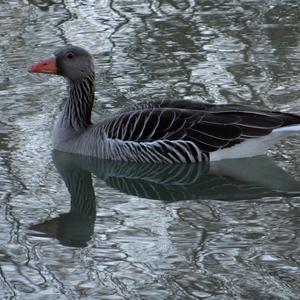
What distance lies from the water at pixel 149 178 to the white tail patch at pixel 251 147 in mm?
87

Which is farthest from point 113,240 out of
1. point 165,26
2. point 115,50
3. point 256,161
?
point 165,26

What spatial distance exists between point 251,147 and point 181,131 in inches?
24.5

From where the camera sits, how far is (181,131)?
32.1 ft

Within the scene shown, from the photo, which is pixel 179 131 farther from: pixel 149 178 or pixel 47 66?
pixel 47 66

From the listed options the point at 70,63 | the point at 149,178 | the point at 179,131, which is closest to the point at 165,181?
the point at 149,178

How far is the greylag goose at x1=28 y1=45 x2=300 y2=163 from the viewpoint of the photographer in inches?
379

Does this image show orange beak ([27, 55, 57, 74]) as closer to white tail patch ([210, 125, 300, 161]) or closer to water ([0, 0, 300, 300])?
water ([0, 0, 300, 300])

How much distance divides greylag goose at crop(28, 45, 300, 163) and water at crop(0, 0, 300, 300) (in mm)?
120

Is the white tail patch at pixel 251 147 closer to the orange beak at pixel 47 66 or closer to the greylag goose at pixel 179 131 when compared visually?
the greylag goose at pixel 179 131

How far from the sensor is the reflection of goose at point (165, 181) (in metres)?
8.76

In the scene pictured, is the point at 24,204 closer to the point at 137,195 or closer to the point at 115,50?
the point at 137,195

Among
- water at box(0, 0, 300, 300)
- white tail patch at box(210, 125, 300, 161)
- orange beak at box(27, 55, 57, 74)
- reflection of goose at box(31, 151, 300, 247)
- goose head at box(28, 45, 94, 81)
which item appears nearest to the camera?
water at box(0, 0, 300, 300)

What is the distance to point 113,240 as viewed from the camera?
793 cm

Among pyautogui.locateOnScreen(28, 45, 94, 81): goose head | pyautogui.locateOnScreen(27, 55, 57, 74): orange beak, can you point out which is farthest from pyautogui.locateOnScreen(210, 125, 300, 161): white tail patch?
pyautogui.locateOnScreen(27, 55, 57, 74): orange beak
